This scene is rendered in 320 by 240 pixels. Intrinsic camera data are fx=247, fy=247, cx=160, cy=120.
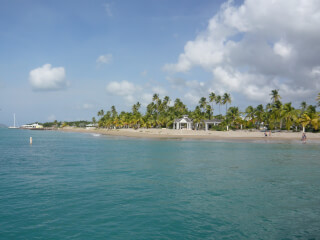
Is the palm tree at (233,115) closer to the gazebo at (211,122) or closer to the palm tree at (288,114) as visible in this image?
the gazebo at (211,122)

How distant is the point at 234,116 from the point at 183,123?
2585 centimetres

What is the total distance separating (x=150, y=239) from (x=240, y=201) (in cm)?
572

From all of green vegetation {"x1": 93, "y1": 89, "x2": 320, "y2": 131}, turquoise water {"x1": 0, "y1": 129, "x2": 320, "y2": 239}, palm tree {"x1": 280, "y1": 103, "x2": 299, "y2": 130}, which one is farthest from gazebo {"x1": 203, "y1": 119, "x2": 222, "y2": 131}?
turquoise water {"x1": 0, "y1": 129, "x2": 320, "y2": 239}

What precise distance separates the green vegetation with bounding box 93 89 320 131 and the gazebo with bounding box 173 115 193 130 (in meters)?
2.37

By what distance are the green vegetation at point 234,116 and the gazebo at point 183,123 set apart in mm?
2367

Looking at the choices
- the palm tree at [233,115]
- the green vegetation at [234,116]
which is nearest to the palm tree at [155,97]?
the green vegetation at [234,116]

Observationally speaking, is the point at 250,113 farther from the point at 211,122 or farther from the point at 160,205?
the point at 160,205

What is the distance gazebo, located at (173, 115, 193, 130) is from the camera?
341 ft

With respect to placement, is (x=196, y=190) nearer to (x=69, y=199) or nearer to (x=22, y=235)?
(x=69, y=199)

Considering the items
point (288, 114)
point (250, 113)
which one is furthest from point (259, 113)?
point (288, 114)

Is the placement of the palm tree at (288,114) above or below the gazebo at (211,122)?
above

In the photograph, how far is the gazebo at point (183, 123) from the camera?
10381 centimetres

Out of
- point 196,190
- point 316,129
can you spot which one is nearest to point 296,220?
point 196,190


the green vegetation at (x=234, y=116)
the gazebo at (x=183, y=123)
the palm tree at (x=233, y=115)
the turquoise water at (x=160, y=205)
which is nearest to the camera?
the turquoise water at (x=160, y=205)
